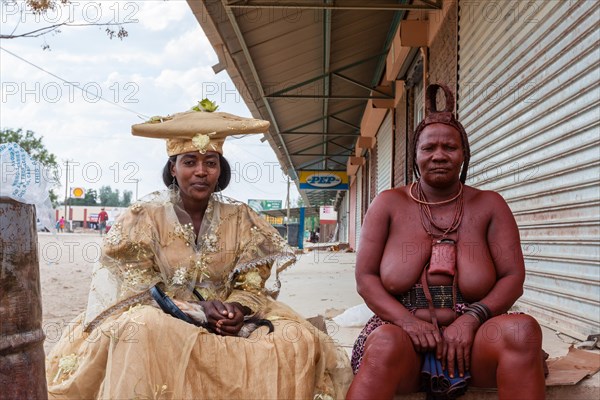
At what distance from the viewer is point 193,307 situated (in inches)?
105

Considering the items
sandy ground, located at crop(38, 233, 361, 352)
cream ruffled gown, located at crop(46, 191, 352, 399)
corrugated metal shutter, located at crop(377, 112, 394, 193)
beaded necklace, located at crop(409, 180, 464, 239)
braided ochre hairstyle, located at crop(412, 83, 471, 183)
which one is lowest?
sandy ground, located at crop(38, 233, 361, 352)

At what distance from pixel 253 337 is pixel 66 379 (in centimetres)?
82

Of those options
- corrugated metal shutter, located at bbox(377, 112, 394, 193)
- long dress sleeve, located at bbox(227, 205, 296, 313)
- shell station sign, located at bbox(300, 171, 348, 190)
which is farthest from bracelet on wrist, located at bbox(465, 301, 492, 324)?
shell station sign, located at bbox(300, 171, 348, 190)

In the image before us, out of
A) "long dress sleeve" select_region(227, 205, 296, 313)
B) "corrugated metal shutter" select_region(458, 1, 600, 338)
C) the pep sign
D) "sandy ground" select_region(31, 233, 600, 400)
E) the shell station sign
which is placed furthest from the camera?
the pep sign

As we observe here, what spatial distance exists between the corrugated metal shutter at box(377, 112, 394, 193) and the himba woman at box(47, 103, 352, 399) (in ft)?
30.2

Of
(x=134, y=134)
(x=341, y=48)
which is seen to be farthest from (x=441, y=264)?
(x=341, y=48)

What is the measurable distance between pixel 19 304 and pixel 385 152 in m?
12.2

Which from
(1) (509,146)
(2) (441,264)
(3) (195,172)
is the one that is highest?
(1) (509,146)

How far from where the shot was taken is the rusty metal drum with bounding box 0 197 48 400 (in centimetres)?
138

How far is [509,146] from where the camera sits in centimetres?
497

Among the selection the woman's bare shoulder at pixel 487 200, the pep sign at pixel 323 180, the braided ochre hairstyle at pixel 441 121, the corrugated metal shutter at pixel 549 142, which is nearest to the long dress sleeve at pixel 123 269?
the braided ochre hairstyle at pixel 441 121

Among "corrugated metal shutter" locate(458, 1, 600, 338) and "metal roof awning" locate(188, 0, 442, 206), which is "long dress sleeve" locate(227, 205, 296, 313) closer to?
"corrugated metal shutter" locate(458, 1, 600, 338)

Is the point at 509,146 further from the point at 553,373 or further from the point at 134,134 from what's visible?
the point at 134,134

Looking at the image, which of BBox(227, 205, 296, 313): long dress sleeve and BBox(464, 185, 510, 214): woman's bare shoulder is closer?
BBox(464, 185, 510, 214): woman's bare shoulder
